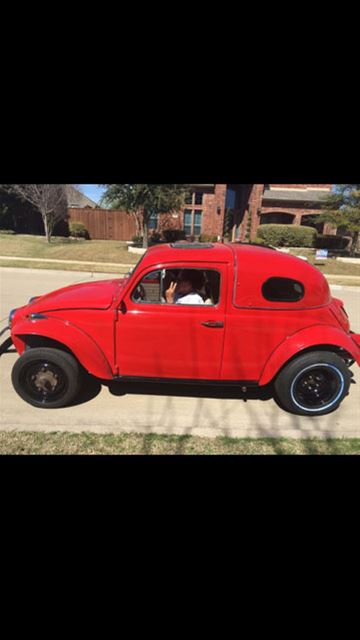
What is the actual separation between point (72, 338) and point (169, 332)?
1006 millimetres

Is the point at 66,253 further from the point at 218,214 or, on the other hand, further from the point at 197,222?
the point at 218,214

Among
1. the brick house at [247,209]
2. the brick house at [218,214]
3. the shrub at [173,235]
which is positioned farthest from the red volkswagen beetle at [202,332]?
the brick house at [247,209]

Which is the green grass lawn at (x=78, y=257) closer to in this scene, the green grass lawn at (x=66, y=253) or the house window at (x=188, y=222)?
the green grass lawn at (x=66, y=253)

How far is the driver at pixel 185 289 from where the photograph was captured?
3256mm

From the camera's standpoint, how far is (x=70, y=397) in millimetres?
3350

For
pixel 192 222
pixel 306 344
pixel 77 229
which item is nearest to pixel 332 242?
pixel 192 222

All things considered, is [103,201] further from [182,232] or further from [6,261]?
[182,232]

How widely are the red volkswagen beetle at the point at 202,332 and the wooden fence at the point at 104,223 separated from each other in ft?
71.1

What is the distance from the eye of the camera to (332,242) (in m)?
20.3

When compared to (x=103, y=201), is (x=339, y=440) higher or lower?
lower

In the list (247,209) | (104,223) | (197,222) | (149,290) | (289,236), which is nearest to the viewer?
(149,290)
